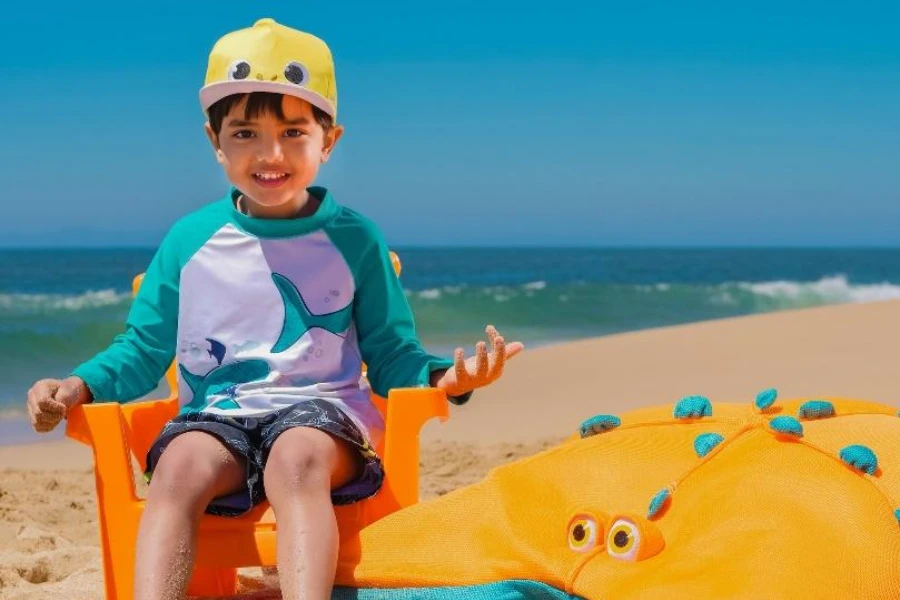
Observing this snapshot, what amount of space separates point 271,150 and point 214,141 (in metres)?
0.18

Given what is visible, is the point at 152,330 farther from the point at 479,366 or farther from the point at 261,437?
the point at 479,366

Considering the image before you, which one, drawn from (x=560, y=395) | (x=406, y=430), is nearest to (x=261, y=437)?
(x=406, y=430)

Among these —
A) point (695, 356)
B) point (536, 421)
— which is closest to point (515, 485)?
point (536, 421)

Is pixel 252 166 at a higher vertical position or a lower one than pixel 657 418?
higher

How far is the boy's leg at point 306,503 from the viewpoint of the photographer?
5.85 ft

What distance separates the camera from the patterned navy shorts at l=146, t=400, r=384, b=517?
203cm

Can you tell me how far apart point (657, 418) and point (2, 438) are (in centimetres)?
428

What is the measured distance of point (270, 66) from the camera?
2047 mm

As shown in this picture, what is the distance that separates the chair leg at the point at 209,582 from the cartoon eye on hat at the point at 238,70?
0.98 meters

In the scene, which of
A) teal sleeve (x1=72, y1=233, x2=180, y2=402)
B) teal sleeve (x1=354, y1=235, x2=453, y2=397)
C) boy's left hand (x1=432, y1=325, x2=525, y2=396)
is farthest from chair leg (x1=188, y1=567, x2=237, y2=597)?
boy's left hand (x1=432, y1=325, x2=525, y2=396)

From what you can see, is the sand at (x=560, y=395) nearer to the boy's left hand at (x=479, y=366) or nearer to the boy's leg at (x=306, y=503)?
the boy's leg at (x=306, y=503)

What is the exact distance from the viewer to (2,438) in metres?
5.57

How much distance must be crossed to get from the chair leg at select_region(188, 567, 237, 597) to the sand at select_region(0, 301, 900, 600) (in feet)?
0.19

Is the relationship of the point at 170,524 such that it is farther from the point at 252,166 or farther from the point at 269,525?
the point at 252,166
